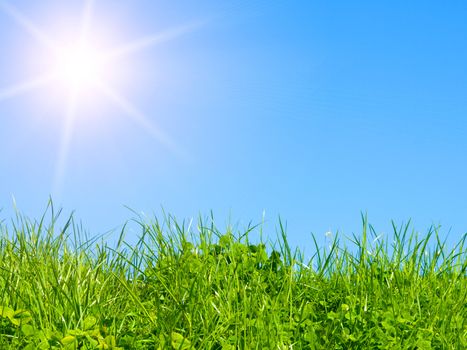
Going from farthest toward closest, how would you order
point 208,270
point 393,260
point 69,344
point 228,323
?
1. point 393,260
2. point 208,270
3. point 228,323
4. point 69,344

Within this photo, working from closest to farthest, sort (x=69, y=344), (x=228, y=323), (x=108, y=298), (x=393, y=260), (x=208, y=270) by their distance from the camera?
(x=69, y=344)
(x=228, y=323)
(x=108, y=298)
(x=208, y=270)
(x=393, y=260)

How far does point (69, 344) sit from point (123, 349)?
30 cm

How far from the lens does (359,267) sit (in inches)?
201

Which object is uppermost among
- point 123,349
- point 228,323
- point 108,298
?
point 108,298

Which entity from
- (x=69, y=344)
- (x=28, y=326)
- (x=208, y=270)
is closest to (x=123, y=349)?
(x=69, y=344)

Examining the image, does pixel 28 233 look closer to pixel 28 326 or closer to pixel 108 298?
pixel 108 298

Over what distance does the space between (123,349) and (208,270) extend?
1.38 metres

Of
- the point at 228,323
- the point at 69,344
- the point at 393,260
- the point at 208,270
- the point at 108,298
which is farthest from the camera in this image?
the point at 393,260

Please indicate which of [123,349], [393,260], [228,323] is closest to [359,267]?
[393,260]

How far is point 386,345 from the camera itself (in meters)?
4.12

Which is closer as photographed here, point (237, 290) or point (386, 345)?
point (386, 345)

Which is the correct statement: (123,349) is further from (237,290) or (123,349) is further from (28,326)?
(237,290)

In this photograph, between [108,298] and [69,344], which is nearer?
[69,344]

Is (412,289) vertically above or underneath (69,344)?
above
